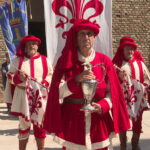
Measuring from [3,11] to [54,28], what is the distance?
196 centimetres

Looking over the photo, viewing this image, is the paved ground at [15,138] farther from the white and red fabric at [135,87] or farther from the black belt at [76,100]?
the black belt at [76,100]

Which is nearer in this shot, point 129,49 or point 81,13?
point 81,13

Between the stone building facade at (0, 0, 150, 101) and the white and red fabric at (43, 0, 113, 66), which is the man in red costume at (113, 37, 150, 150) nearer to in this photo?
the white and red fabric at (43, 0, 113, 66)

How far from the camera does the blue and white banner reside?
4.64 m

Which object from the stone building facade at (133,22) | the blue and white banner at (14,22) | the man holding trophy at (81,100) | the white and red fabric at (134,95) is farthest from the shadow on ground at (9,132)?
the stone building facade at (133,22)

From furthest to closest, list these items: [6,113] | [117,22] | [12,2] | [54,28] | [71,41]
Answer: [117,22] < [6,113] < [12,2] < [54,28] < [71,41]

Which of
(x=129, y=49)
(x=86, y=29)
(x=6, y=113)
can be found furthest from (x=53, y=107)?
A: (x=6, y=113)

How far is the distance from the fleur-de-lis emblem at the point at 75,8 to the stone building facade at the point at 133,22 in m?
7.90

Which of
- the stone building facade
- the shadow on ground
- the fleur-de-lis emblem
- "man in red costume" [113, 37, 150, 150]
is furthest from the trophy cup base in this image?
the stone building facade

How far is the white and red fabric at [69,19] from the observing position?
312 cm

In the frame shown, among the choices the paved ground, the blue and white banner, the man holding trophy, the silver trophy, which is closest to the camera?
the silver trophy

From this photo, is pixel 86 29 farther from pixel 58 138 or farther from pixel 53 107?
pixel 58 138

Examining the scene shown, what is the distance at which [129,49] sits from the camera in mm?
4387

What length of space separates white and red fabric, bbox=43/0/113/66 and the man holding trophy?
65cm
